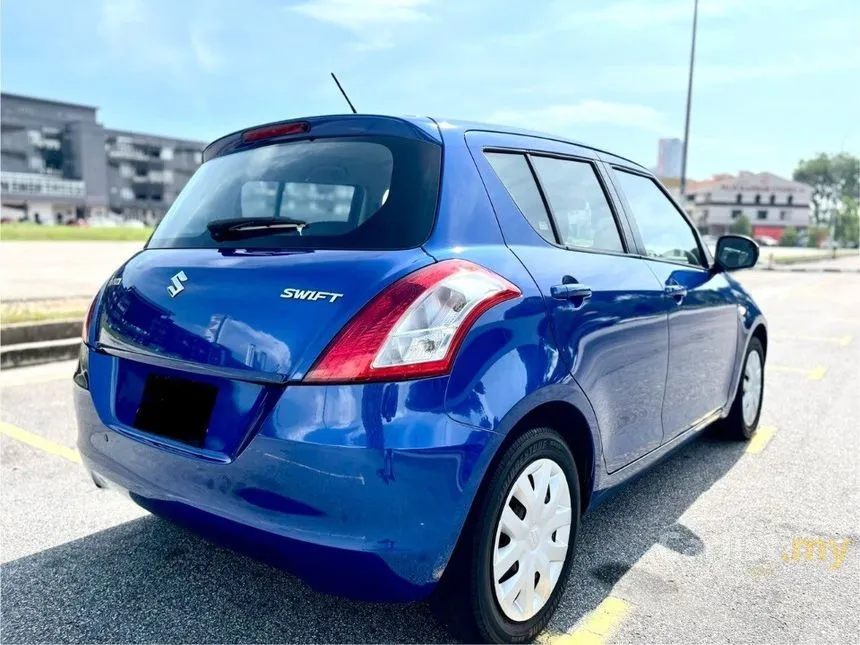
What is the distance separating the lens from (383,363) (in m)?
1.88

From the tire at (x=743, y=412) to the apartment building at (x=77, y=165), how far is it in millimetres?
82781

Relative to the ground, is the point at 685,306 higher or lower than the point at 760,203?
lower

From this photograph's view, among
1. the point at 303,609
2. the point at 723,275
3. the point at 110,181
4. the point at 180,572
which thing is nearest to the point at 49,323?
the point at 180,572

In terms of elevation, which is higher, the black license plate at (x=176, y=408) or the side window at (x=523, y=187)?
the side window at (x=523, y=187)

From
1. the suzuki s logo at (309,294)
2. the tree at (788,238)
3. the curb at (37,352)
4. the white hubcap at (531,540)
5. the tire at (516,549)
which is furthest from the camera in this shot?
the tree at (788,238)

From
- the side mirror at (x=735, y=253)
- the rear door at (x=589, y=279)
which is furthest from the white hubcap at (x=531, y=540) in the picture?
the side mirror at (x=735, y=253)

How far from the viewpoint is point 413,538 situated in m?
1.90

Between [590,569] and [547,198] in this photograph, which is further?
[590,569]

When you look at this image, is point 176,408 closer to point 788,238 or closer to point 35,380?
point 35,380

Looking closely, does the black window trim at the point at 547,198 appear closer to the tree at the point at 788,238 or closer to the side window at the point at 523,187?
the side window at the point at 523,187

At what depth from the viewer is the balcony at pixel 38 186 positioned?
7469 centimetres

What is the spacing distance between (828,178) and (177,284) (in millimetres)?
140759

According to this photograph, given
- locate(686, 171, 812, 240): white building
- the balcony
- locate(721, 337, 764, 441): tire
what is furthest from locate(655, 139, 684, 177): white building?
locate(721, 337, 764, 441): tire

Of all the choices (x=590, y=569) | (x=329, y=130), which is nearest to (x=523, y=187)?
(x=329, y=130)
